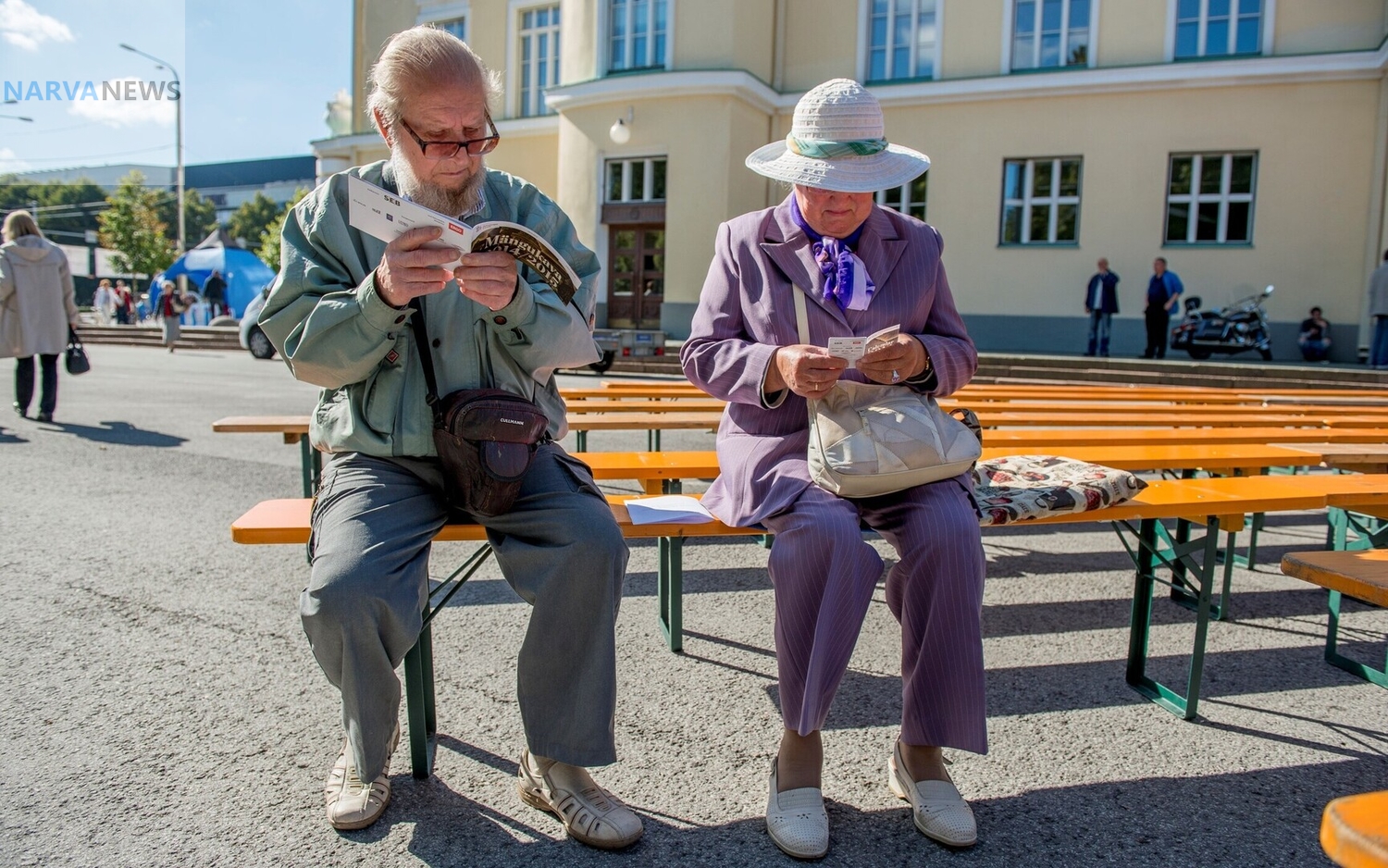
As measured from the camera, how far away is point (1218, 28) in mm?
17219

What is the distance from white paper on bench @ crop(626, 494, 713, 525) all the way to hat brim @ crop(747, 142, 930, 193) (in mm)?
1014

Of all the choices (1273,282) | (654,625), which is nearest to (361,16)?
(1273,282)

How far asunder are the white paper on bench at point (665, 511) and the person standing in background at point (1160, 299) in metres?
15.5

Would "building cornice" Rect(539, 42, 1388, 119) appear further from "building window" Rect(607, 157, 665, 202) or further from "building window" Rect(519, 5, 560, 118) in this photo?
"building window" Rect(519, 5, 560, 118)

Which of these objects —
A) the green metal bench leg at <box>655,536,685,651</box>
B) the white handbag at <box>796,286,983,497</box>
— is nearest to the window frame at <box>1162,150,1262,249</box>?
the green metal bench leg at <box>655,536,685,651</box>

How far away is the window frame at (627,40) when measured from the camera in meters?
19.4

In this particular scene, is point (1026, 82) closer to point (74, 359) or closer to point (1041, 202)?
point (1041, 202)

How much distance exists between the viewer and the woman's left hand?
252 centimetres

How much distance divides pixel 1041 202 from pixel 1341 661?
1652 centimetres

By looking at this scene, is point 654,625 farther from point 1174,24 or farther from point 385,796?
point 1174,24

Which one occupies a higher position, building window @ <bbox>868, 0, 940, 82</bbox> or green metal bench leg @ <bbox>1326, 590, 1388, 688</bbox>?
building window @ <bbox>868, 0, 940, 82</bbox>

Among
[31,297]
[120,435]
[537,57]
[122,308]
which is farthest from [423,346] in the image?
[122,308]

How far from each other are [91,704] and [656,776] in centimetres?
177

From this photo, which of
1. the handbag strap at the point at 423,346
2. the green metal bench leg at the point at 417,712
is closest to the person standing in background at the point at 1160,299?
the handbag strap at the point at 423,346
